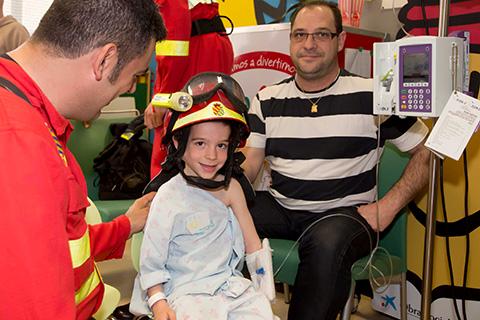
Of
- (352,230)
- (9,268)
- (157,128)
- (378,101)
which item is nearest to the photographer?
(9,268)

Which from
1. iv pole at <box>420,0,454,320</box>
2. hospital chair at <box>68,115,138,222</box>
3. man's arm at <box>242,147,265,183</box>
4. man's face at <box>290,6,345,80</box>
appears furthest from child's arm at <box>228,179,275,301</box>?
hospital chair at <box>68,115,138,222</box>

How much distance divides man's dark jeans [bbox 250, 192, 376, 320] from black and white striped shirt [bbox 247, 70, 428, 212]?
15 cm

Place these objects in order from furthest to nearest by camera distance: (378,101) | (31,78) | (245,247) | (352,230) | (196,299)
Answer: (352,230), (378,101), (245,247), (196,299), (31,78)

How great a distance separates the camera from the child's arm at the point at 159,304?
160 cm

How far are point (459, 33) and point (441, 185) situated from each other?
2.96ft

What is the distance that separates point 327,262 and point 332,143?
0.61m

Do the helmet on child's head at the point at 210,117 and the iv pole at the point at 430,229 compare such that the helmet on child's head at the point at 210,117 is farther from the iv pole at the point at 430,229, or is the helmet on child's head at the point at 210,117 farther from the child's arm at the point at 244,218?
the iv pole at the point at 430,229

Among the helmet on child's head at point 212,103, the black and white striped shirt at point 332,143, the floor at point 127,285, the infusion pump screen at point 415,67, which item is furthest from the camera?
the floor at point 127,285

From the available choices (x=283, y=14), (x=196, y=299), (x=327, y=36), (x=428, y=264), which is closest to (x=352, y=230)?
(x=428, y=264)

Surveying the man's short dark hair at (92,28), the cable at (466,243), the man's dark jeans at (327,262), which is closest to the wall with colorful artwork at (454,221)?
the cable at (466,243)

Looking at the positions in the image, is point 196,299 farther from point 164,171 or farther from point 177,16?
point 177,16

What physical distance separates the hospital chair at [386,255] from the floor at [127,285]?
0.57 m

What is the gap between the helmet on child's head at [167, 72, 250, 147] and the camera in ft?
5.71

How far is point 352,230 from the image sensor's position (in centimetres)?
217
